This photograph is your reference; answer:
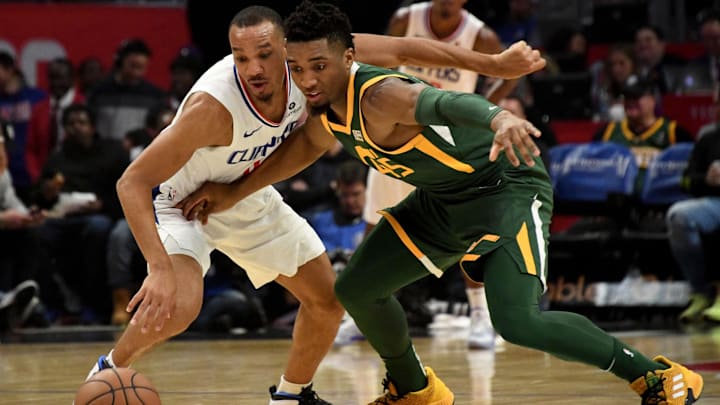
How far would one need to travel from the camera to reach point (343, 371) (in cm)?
679

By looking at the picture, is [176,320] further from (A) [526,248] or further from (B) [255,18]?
(A) [526,248]

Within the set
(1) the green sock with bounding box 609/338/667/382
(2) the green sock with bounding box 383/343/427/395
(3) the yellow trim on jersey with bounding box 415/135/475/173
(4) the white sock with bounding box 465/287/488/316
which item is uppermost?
(3) the yellow trim on jersey with bounding box 415/135/475/173

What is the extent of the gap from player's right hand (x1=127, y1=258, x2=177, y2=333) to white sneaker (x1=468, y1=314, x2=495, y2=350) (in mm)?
3581

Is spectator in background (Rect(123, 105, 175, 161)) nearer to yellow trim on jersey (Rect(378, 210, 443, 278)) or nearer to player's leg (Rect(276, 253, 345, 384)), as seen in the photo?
player's leg (Rect(276, 253, 345, 384))

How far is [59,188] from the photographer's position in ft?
34.1

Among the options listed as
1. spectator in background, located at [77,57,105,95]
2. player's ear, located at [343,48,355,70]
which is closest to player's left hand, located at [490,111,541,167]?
player's ear, located at [343,48,355,70]

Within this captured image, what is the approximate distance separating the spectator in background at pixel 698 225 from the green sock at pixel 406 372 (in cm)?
465

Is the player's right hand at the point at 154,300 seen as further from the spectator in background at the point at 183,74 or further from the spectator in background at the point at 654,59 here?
the spectator in background at the point at 654,59

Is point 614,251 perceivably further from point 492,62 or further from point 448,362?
point 492,62

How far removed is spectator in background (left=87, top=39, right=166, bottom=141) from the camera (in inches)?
436

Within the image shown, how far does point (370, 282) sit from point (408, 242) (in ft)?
0.71

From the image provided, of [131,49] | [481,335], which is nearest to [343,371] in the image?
[481,335]

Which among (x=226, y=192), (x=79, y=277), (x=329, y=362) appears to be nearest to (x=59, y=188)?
(x=79, y=277)

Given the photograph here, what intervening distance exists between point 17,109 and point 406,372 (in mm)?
7171
